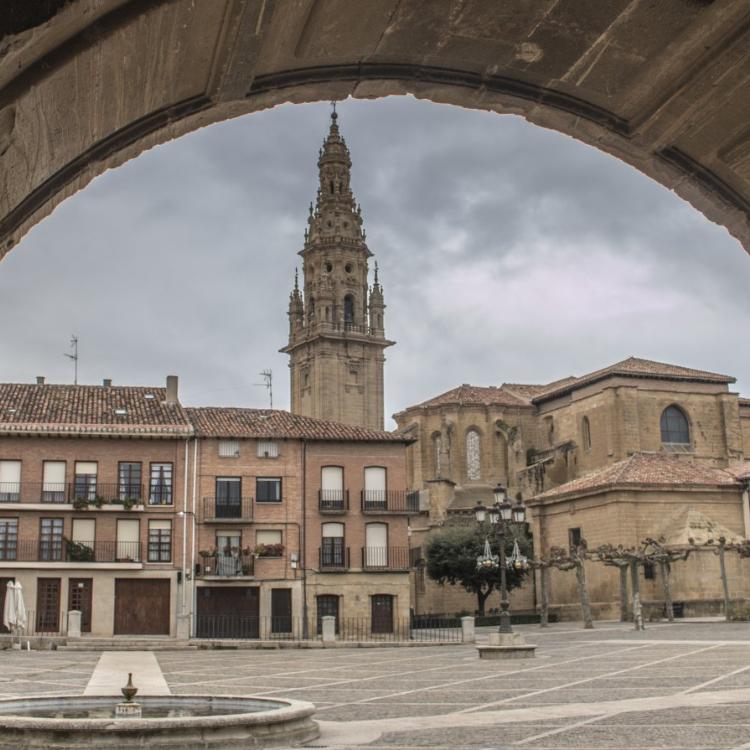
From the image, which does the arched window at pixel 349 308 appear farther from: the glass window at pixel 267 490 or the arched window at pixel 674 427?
the glass window at pixel 267 490

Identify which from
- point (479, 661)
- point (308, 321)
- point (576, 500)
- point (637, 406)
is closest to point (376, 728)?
point (479, 661)

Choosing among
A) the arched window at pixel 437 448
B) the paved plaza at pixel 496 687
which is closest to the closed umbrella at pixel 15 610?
the paved plaza at pixel 496 687

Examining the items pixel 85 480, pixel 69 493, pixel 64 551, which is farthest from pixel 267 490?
pixel 64 551

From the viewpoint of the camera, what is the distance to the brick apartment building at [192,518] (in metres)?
35.0

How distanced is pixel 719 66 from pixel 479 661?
20210 millimetres

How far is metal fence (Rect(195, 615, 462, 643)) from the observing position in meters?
35.2

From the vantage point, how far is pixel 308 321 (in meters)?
77.8

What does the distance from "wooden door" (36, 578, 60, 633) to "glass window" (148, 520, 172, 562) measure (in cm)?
308

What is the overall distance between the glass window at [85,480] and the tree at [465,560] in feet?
59.0

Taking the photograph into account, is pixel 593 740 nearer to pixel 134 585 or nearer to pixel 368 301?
pixel 134 585

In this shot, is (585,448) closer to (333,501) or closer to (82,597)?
(333,501)

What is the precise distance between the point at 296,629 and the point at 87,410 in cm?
1030

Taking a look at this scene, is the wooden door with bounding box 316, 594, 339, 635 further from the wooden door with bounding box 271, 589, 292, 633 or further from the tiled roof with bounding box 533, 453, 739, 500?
the tiled roof with bounding box 533, 453, 739, 500

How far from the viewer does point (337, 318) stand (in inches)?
3009
